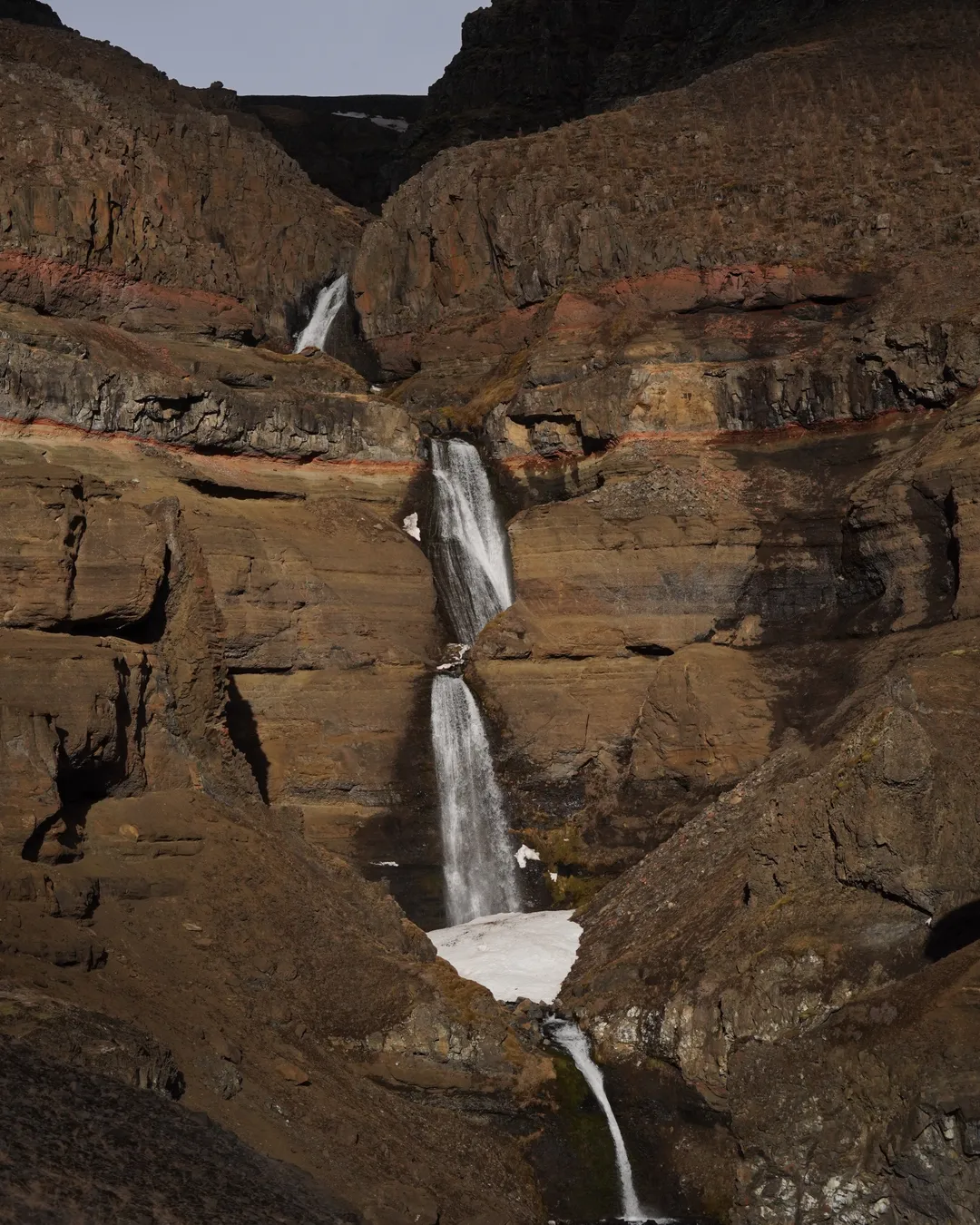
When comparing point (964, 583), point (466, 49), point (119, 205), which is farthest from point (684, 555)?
point (466, 49)

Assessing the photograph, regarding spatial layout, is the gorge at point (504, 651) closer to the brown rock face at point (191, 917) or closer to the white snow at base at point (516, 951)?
the brown rock face at point (191, 917)

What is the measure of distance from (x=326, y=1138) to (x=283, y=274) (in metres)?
47.7

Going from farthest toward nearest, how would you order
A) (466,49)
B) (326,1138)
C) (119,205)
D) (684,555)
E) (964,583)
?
(466,49), (119,205), (684,555), (964,583), (326,1138)

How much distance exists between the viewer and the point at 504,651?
41.9 metres

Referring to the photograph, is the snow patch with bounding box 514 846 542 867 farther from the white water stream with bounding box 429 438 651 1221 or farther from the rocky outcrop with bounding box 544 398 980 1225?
the rocky outcrop with bounding box 544 398 980 1225

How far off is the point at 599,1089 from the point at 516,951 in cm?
639

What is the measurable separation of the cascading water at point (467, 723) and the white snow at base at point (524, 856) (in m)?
0.14

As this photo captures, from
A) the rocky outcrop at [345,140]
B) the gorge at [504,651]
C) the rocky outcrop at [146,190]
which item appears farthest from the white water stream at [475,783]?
the rocky outcrop at [345,140]

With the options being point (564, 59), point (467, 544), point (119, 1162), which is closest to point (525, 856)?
point (467, 544)

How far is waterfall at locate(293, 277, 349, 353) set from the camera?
211 feet

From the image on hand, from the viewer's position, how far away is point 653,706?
40.2 meters

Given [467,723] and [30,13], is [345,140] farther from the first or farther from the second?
[467,723]

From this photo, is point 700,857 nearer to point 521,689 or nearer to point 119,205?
point 521,689

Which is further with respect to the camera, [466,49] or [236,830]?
[466,49]
